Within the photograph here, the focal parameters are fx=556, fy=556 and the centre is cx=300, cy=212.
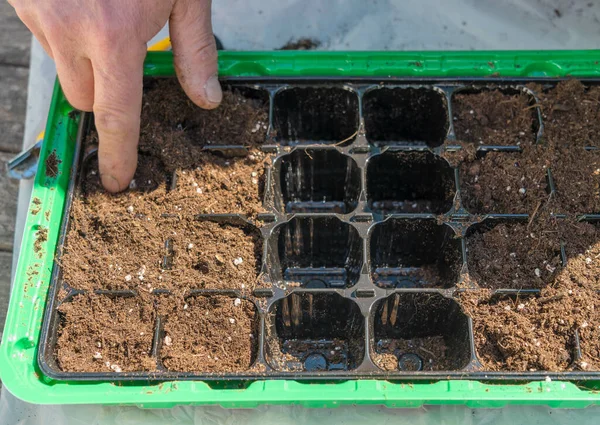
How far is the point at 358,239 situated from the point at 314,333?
0.27m

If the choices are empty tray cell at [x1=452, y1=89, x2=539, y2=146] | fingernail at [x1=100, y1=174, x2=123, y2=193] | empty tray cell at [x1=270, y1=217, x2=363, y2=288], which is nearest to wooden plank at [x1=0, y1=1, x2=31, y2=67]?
fingernail at [x1=100, y1=174, x2=123, y2=193]

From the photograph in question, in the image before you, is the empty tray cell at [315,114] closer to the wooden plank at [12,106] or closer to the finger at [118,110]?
the finger at [118,110]

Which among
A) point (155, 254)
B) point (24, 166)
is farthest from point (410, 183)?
point (24, 166)

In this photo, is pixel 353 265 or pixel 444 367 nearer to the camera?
pixel 444 367

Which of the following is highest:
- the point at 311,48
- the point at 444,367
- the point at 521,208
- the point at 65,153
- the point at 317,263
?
the point at 311,48

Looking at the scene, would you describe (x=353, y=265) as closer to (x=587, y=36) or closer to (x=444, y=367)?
(x=444, y=367)

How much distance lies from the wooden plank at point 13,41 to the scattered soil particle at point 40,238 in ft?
2.96

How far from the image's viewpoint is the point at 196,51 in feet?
4.17

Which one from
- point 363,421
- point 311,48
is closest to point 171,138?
point 311,48

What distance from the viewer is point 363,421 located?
1358 mm

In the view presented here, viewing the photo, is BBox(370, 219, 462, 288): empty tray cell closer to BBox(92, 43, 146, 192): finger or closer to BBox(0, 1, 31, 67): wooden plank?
BBox(92, 43, 146, 192): finger

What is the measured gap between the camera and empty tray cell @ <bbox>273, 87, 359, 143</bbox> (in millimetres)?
1487

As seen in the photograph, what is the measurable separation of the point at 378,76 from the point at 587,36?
0.81 m

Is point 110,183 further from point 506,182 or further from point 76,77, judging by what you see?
point 506,182
